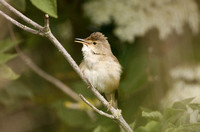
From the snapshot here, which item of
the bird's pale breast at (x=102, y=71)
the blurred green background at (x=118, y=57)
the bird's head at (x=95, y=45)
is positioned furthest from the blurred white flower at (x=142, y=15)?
the bird's pale breast at (x=102, y=71)

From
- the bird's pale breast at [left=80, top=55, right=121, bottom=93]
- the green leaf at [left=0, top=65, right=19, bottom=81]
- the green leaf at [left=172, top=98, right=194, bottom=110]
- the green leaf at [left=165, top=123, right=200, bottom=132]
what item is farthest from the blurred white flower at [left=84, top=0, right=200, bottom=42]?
the green leaf at [left=165, top=123, right=200, bottom=132]

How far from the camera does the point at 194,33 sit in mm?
4152

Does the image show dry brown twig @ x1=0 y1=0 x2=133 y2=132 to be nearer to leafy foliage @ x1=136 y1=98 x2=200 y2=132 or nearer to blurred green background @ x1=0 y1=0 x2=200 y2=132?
leafy foliage @ x1=136 y1=98 x2=200 y2=132

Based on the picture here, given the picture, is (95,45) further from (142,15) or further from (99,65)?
(142,15)

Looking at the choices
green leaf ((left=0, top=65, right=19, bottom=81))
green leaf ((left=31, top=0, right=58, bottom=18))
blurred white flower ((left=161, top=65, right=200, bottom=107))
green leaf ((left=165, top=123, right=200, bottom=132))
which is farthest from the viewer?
blurred white flower ((left=161, top=65, right=200, bottom=107))

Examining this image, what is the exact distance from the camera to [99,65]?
11.4 ft

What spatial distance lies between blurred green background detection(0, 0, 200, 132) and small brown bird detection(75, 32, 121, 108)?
250 millimetres

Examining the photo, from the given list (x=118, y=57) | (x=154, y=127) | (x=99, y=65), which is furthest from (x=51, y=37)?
(x=118, y=57)

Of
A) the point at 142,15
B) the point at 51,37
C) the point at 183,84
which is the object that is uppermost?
the point at 142,15

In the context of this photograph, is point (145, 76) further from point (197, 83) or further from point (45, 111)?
point (45, 111)

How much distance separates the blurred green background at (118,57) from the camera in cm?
370

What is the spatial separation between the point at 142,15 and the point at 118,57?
608 millimetres

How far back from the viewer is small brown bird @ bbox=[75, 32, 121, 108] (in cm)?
346

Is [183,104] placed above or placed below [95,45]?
below
